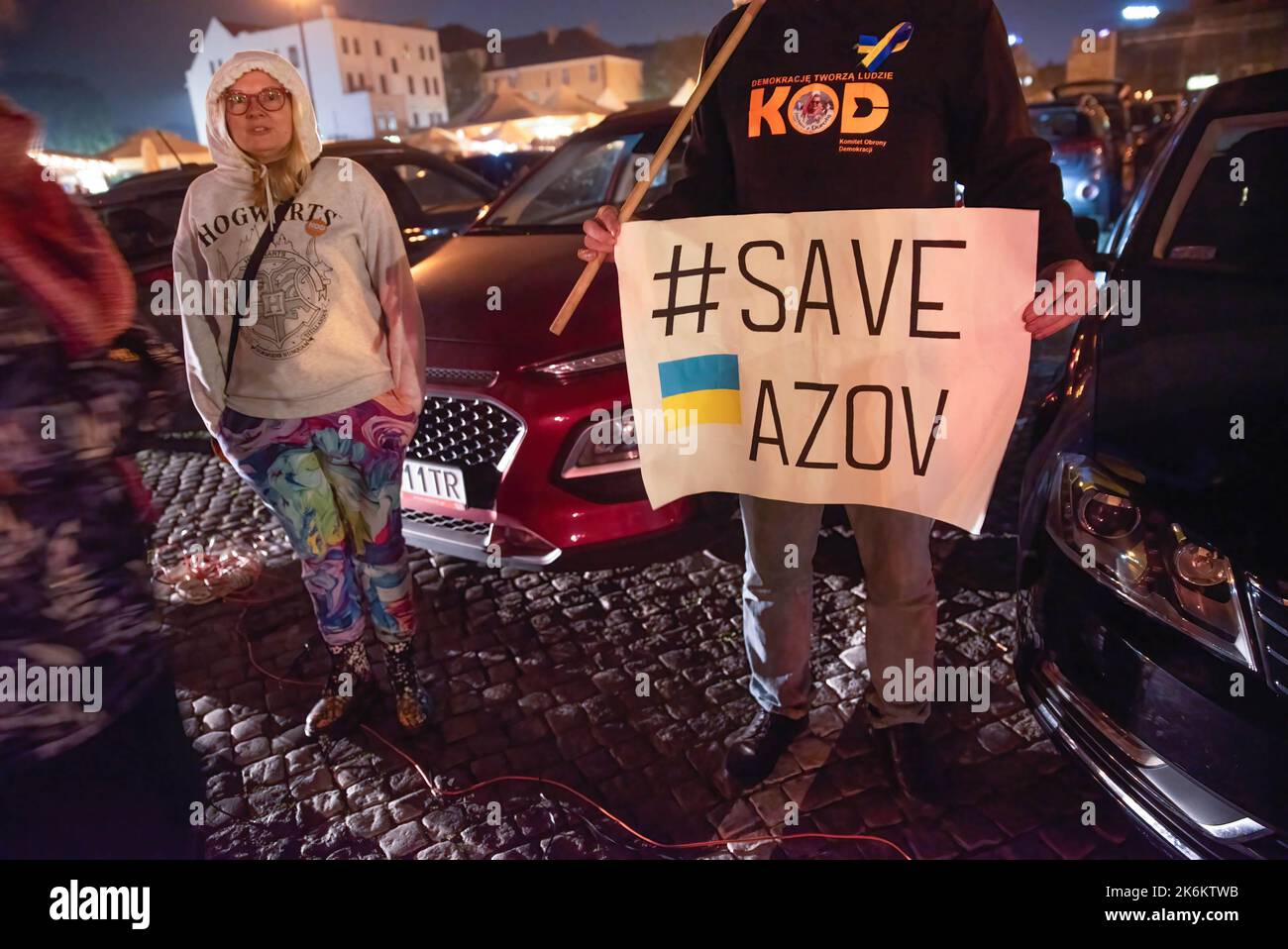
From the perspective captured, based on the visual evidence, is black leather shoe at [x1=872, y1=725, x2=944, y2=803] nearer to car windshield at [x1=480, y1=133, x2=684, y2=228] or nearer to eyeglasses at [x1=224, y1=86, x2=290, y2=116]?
eyeglasses at [x1=224, y1=86, x2=290, y2=116]

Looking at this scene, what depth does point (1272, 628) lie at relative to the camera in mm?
1621

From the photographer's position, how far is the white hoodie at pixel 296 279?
91.5 inches

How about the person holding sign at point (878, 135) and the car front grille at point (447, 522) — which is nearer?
→ the person holding sign at point (878, 135)

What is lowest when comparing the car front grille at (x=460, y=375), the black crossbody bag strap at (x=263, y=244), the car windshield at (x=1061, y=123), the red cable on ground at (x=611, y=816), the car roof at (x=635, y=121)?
the red cable on ground at (x=611, y=816)

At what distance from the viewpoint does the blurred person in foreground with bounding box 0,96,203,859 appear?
52.8 inches

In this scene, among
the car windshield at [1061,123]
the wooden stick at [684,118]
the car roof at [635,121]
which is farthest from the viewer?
the car windshield at [1061,123]

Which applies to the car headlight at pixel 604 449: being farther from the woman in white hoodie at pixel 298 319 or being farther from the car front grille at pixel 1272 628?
the car front grille at pixel 1272 628

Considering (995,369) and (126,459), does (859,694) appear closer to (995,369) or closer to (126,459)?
(995,369)

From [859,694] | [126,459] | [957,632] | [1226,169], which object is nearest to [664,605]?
[859,694]

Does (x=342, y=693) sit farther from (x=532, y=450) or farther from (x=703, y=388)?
(x=703, y=388)

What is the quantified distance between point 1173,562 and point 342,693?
8.30ft

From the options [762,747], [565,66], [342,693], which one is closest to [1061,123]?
[762,747]

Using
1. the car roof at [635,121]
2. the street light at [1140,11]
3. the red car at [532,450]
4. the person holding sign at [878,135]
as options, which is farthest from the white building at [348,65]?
the person holding sign at [878,135]
